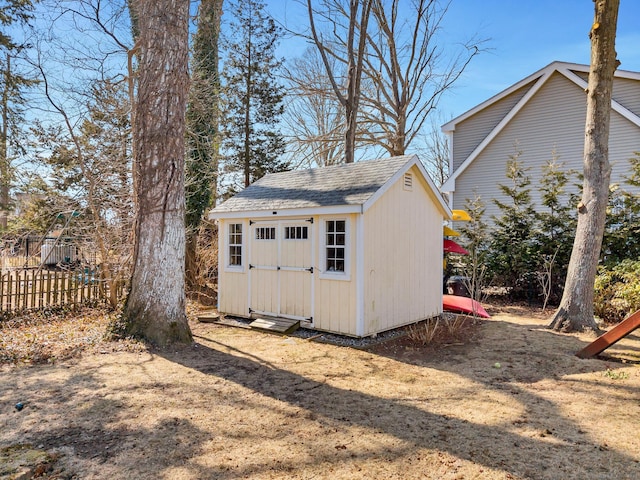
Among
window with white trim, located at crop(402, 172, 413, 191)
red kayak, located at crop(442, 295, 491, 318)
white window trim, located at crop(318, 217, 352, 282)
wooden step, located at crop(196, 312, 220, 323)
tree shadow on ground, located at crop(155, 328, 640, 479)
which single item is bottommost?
tree shadow on ground, located at crop(155, 328, 640, 479)

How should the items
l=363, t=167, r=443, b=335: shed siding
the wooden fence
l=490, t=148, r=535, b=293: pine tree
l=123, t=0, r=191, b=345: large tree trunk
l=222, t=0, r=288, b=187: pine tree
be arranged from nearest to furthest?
l=123, t=0, r=191, b=345: large tree trunk → l=363, t=167, r=443, b=335: shed siding → the wooden fence → l=490, t=148, r=535, b=293: pine tree → l=222, t=0, r=288, b=187: pine tree

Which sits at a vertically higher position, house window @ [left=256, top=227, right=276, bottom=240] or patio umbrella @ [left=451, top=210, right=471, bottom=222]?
patio umbrella @ [left=451, top=210, right=471, bottom=222]

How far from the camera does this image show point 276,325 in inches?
282

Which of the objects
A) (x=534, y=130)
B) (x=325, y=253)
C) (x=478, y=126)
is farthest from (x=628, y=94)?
(x=325, y=253)

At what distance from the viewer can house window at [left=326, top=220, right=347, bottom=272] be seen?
263 inches

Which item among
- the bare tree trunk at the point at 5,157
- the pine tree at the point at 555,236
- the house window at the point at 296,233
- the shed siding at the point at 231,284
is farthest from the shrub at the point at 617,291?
the bare tree trunk at the point at 5,157

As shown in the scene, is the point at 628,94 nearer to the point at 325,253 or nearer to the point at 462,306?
the point at 462,306

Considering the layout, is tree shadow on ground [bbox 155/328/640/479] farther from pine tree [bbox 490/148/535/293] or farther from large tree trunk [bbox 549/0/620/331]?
pine tree [bbox 490/148/535/293]

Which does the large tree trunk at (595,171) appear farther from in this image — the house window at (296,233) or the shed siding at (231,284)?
the shed siding at (231,284)

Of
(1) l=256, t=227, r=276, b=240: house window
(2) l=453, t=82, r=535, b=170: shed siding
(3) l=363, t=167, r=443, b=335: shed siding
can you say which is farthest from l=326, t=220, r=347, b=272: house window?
(2) l=453, t=82, r=535, b=170: shed siding

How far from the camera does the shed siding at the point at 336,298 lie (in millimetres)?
6461

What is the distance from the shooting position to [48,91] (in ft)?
25.8

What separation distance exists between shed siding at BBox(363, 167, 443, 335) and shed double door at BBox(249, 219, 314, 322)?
42.0 inches

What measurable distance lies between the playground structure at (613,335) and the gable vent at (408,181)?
3.58m
